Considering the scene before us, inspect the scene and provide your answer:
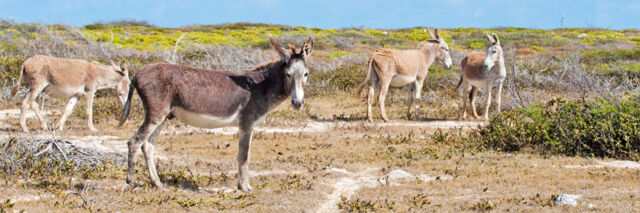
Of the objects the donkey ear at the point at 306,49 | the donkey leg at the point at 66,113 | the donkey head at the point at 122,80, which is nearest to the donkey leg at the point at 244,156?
the donkey ear at the point at 306,49

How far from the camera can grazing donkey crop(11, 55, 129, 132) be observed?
11320 mm

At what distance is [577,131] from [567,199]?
3231 mm

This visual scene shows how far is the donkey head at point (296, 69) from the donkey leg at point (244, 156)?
753mm

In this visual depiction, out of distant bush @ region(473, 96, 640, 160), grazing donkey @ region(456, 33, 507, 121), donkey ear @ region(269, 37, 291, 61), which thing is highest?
donkey ear @ region(269, 37, 291, 61)

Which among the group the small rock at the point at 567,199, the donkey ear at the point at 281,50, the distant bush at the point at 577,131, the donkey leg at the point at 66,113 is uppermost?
the donkey ear at the point at 281,50

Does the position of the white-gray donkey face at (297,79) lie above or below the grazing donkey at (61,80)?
above

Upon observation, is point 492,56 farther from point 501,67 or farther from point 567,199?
point 567,199

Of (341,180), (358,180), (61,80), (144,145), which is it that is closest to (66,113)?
(61,80)

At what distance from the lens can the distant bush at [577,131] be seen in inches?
365

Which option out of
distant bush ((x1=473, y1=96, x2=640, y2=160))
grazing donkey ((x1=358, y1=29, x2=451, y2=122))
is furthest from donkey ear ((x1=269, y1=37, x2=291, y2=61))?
grazing donkey ((x1=358, y1=29, x2=451, y2=122))

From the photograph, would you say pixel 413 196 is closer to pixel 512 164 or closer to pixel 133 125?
pixel 512 164

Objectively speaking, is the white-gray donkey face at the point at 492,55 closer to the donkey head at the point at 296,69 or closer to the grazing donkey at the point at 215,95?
the grazing donkey at the point at 215,95

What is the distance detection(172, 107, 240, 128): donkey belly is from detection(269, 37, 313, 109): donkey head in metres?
0.76

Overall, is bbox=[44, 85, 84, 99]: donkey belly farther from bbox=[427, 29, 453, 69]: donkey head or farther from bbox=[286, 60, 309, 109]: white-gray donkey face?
bbox=[427, 29, 453, 69]: donkey head
